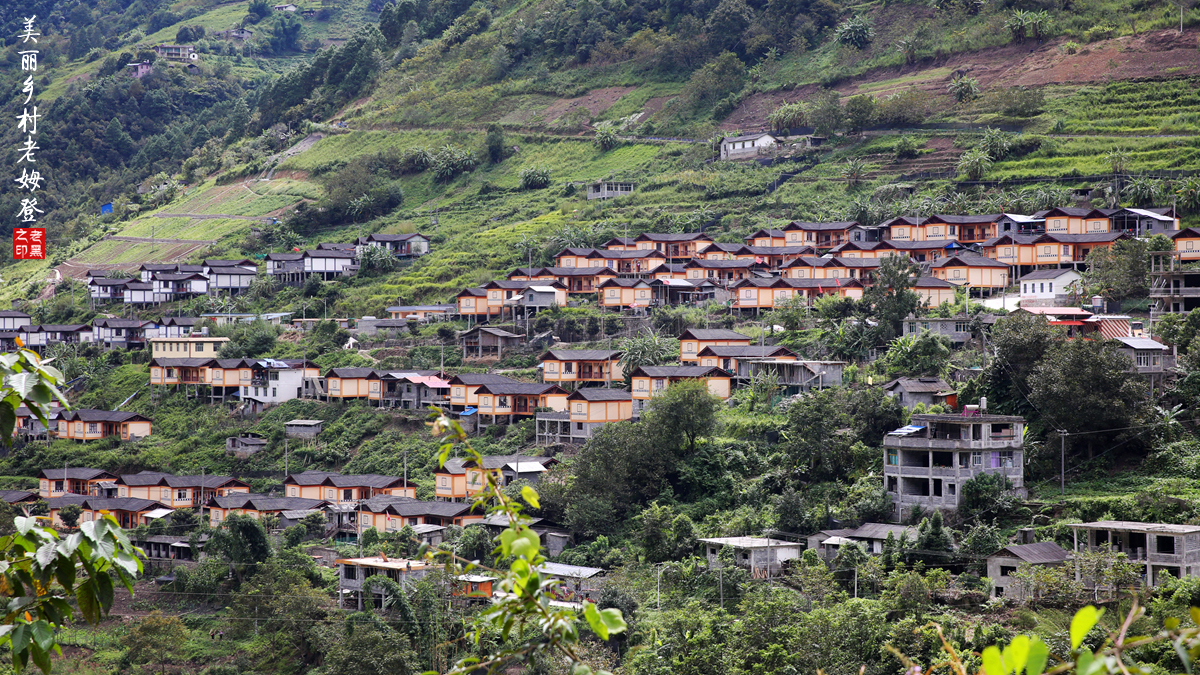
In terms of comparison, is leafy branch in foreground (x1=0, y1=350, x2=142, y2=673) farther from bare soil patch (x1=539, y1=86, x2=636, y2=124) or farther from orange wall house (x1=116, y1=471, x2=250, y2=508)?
bare soil patch (x1=539, y1=86, x2=636, y2=124)

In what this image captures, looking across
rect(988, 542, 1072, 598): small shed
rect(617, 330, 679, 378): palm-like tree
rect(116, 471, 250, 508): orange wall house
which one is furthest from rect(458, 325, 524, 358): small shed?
rect(988, 542, 1072, 598): small shed

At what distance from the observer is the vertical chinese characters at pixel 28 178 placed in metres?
68.2

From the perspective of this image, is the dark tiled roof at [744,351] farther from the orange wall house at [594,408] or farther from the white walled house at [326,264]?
the white walled house at [326,264]

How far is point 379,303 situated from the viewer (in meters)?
52.9

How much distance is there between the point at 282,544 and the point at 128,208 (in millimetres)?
55776

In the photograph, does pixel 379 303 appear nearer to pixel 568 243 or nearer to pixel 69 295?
pixel 568 243

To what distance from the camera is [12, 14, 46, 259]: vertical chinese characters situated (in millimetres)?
68250

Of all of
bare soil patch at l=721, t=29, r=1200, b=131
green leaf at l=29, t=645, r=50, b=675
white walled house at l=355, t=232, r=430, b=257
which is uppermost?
bare soil patch at l=721, t=29, r=1200, b=131

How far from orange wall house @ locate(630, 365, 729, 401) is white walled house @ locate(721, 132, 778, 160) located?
28.7 m

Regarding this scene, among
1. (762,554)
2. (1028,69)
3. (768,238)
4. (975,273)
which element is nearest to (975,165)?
(768,238)

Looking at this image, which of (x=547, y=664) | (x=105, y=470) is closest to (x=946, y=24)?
(x=105, y=470)

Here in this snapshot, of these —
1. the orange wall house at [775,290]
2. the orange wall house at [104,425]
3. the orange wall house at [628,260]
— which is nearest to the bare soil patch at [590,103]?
the orange wall house at [628,260]

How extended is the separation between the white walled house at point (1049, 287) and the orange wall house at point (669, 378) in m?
9.10

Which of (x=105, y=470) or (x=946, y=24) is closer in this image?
(x=105, y=470)
